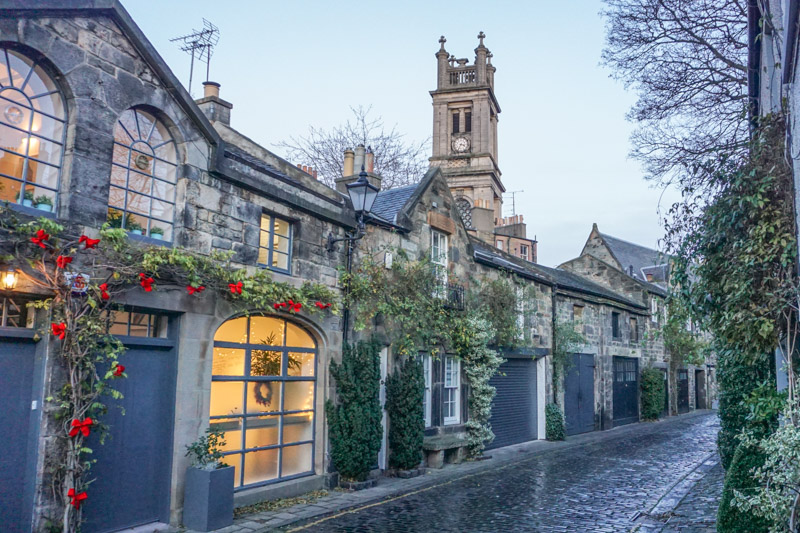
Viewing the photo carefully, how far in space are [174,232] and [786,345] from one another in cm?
770

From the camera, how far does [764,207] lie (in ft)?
22.7

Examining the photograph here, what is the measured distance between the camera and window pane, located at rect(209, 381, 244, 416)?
9.57 metres

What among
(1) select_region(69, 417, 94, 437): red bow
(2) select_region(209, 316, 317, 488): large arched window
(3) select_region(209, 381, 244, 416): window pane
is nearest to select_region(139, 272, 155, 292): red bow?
(1) select_region(69, 417, 94, 437): red bow

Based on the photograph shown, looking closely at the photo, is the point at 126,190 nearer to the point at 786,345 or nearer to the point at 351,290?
the point at 351,290

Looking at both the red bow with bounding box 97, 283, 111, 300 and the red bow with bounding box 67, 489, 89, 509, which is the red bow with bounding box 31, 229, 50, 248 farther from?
the red bow with bounding box 67, 489, 89, 509

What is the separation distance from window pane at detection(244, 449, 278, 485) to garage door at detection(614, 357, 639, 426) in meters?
17.8

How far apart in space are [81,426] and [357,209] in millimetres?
6023

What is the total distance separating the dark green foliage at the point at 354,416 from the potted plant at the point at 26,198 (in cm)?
572

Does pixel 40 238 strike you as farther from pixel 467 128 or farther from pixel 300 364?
pixel 467 128

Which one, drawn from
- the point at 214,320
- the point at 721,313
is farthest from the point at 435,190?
the point at 721,313

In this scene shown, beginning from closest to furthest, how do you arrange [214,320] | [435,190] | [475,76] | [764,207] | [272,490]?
1. [764,207]
2. [214,320]
3. [272,490]
4. [435,190]
5. [475,76]

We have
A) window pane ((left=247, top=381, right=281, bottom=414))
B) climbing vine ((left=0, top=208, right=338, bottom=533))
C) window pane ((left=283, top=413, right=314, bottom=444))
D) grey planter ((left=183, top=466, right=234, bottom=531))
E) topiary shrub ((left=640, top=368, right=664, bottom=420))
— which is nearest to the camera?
climbing vine ((left=0, top=208, right=338, bottom=533))

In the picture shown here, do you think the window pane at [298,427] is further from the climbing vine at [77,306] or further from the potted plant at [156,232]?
the potted plant at [156,232]

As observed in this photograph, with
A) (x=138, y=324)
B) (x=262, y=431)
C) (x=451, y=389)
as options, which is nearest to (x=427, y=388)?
(x=451, y=389)
